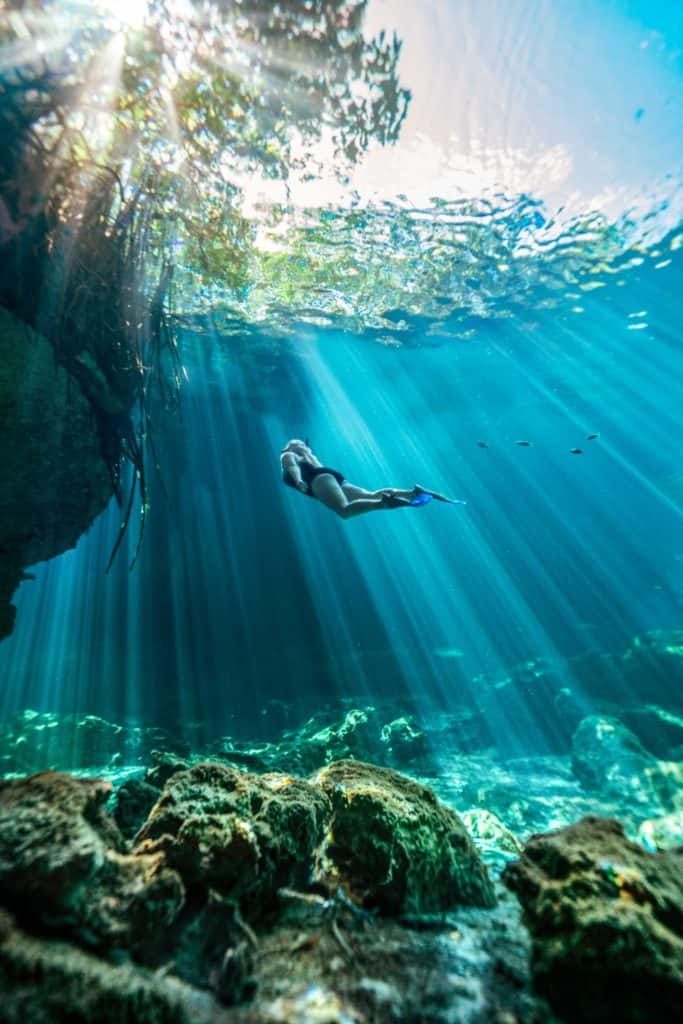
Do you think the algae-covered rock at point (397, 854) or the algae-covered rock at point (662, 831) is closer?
the algae-covered rock at point (397, 854)

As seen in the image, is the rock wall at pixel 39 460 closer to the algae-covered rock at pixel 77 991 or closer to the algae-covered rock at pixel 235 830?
the algae-covered rock at pixel 235 830

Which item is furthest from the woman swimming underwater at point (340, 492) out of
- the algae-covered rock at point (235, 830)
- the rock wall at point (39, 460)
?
the algae-covered rock at point (235, 830)

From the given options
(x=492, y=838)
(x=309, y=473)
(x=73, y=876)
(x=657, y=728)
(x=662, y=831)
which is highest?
(x=309, y=473)

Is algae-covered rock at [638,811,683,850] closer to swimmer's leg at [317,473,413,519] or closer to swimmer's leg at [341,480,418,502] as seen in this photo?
swimmer's leg at [341,480,418,502]

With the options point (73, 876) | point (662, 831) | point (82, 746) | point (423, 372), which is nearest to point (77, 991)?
point (73, 876)

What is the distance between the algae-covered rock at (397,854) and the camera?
2.47m

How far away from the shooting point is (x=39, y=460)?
5977mm

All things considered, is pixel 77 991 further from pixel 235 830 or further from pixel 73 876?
pixel 235 830

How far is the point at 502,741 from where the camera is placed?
16609mm

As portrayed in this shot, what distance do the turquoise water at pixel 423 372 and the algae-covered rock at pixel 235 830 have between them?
10.00 m

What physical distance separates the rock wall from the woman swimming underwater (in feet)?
10.1

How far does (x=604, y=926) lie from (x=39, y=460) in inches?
287

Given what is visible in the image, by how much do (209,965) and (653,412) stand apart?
Result: 1385 inches

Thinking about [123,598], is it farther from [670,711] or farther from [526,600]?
[526,600]
